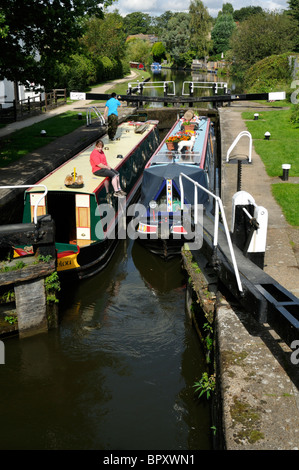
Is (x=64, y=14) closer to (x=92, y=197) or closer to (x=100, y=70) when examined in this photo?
(x=92, y=197)

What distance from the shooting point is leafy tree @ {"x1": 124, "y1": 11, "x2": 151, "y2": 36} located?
165 metres

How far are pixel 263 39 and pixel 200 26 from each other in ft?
128

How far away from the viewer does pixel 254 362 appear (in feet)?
16.9

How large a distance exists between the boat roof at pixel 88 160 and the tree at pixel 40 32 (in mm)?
2673

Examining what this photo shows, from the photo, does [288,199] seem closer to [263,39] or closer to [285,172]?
[285,172]

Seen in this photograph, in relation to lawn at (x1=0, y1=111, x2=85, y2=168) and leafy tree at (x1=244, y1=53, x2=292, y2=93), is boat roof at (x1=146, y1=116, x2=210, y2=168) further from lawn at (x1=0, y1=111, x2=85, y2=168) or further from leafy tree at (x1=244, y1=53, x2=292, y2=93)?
leafy tree at (x1=244, y1=53, x2=292, y2=93)

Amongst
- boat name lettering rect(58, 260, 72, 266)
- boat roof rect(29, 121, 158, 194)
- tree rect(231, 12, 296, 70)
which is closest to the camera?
boat name lettering rect(58, 260, 72, 266)

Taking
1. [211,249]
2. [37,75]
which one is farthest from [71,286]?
[37,75]

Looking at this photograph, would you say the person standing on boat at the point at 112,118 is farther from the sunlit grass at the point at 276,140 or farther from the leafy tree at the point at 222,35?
the leafy tree at the point at 222,35

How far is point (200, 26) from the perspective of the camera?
258ft

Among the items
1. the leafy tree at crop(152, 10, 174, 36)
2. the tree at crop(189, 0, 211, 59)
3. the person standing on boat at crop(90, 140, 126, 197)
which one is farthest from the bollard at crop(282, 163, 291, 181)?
the leafy tree at crop(152, 10, 174, 36)

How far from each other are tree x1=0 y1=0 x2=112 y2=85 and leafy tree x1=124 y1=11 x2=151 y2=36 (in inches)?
6433

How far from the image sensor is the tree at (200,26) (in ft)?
256

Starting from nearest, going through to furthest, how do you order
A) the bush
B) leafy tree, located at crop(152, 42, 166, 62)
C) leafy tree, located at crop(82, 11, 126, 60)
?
the bush, leafy tree, located at crop(82, 11, 126, 60), leafy tree, located at crop(152, 42, 166, 62)
